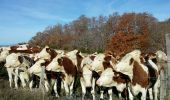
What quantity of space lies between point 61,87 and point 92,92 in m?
2.15

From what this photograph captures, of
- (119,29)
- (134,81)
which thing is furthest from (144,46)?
(134,81)

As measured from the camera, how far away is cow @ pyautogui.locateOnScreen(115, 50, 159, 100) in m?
14.8

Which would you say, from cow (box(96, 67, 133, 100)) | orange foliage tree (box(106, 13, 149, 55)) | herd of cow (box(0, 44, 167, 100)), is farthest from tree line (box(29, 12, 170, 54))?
cow (box(96, 67, 133, 100))

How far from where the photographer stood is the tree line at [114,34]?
7119cm

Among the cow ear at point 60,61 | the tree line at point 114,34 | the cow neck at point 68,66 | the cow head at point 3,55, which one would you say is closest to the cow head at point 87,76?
the cow neck at point 68,66

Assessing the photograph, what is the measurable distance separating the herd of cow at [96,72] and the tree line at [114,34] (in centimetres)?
3968

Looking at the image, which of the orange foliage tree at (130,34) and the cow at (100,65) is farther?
the orange foliage tree at (130,34)

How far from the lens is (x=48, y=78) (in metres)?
19.0

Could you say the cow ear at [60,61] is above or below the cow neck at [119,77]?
above

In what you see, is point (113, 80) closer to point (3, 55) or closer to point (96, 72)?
point (96, 72)

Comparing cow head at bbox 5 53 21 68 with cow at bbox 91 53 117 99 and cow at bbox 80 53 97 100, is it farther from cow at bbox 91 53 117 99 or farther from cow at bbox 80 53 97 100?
cow at bbox 91 53 117 99

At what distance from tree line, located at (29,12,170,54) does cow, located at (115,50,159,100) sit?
45604 mm

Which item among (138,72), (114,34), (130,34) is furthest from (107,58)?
(114,34)

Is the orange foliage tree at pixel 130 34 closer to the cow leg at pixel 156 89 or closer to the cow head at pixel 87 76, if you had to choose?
the cow head at pixel 87 76
